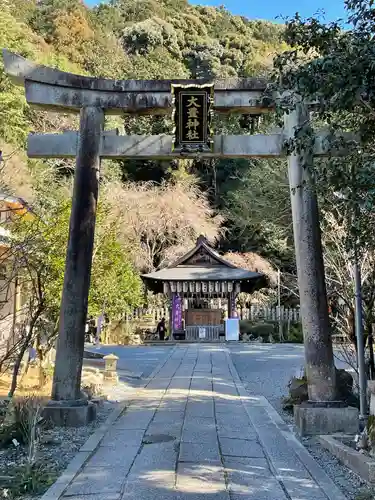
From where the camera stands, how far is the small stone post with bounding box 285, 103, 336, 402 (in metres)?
6.18

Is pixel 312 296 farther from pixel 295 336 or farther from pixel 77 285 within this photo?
pixel 295 336

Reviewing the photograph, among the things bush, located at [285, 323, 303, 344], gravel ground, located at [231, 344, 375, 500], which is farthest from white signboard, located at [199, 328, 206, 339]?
bush, located at [285, 323, 303, 344]

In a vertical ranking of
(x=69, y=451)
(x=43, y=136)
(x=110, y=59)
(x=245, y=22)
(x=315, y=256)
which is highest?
(x=245, y=22)

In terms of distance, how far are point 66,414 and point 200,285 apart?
1811 cm

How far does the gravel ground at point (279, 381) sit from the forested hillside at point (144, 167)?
461 cm

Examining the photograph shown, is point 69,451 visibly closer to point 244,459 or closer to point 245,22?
point 244,459

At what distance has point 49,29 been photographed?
133ft

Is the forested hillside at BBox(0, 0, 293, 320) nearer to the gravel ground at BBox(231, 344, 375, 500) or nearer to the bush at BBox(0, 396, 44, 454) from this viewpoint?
the gravel ground at BBox(231, 344, 375, 500)

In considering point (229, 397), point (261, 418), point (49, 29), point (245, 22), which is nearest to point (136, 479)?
point (261, 418)

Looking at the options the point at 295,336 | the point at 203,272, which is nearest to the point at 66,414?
the point at 203,272

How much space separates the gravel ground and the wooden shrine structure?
A: 3153 millimetres

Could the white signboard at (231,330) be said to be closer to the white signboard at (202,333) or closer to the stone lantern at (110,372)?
the white signboard at (202,333)

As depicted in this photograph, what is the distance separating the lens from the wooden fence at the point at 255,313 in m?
26.7

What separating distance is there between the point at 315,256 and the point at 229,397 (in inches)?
136
